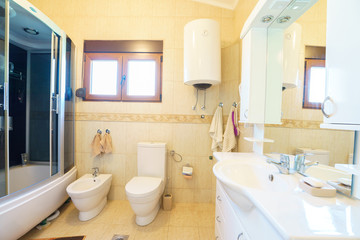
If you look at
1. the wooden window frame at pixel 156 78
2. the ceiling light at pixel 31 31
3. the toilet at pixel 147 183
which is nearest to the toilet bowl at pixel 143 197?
the toilet at pixel 147 183

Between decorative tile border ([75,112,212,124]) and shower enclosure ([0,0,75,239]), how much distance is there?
8.7 inches

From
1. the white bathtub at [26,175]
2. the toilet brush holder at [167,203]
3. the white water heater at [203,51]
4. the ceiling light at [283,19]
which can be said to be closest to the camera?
the ceiling light at [283,19]

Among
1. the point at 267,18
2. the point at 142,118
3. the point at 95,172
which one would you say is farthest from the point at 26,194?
the point at 267,18

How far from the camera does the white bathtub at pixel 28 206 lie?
3.77 ft

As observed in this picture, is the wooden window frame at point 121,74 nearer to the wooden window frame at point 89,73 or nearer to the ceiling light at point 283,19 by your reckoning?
the wooden window frame at point 89,73

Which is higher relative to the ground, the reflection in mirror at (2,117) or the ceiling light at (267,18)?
the ceiling light at (267,18)

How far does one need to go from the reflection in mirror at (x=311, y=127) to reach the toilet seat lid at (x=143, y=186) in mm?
1219

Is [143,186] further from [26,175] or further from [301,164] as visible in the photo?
[301,164]

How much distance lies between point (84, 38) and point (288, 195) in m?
2.69

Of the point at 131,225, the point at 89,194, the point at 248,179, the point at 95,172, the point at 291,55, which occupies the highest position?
the point at 291,55

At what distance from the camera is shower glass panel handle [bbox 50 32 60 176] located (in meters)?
1.64

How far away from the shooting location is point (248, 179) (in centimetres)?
104

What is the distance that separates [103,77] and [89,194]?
1.48 m

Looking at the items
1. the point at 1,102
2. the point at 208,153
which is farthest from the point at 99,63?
the point at 208,153
